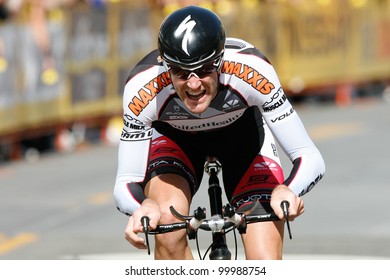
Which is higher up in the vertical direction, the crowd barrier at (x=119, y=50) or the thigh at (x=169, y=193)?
the crowd barrier at (x=119, y=50)

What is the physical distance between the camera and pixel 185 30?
5469mm

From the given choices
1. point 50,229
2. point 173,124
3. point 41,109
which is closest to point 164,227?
point 173,124

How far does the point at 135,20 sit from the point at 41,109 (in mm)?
2417

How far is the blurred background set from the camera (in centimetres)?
1151

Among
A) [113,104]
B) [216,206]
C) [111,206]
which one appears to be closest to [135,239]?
[216,206]

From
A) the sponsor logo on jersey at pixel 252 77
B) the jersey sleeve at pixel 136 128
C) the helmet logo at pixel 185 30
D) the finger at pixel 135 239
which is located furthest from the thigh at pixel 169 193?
the helmet logo at pixel 185 30

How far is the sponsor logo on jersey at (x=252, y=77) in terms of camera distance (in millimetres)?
5977

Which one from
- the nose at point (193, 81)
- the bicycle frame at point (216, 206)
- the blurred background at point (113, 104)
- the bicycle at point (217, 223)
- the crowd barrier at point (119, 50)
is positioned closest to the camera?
the bicycle at point (217, 223)

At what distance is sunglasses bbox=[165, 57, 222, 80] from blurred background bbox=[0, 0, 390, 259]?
434 centimetres

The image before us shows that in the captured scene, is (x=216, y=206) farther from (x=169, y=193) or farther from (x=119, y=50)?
Result: (x=119, y=50)

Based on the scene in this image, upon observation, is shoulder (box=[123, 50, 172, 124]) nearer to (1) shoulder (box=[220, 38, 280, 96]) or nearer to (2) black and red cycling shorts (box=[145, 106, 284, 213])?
(1) shoulder (box=[220, 38, 280, 96])

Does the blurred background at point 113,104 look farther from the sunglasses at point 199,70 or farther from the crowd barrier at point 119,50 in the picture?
the sunglasses at point 199,70

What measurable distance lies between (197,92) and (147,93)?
0.50 metres
